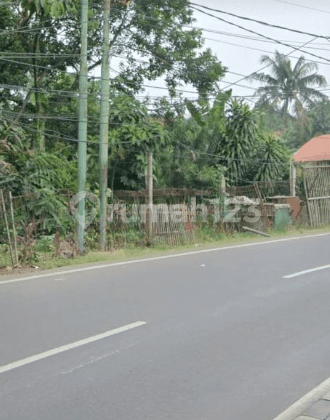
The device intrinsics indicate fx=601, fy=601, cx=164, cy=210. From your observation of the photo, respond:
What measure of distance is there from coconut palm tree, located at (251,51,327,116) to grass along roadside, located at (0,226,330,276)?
29902mm

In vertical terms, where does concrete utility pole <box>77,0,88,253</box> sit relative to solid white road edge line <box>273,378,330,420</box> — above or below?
above

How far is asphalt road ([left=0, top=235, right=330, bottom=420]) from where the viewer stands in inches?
189

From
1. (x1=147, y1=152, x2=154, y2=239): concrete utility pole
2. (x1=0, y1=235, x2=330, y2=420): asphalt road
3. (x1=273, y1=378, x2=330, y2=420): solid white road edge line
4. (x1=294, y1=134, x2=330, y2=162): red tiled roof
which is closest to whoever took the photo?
(x1=273, y1=378, x2=330, y2=420): solid white road edge line

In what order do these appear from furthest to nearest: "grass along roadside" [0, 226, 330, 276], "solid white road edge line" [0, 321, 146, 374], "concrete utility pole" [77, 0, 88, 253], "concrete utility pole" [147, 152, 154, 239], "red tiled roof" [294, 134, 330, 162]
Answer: "red tiled roof" [294, 134, 330, 162] → "concrete utility pole" [147, 152, 154, 239] → "concrete utility pole" [77, 0, 88, 253] → "grass along roadside" [0, 226, 330, 276] → "solid white road edge line" [0, 321, 146, 374]

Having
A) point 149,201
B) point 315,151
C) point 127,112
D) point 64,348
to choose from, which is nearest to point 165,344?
point 64,348

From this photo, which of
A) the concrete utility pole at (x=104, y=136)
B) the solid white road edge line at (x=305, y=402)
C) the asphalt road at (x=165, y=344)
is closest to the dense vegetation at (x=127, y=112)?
the concrete utility pole at (x=104, y=136)

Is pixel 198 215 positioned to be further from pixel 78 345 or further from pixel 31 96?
pixel 78 345

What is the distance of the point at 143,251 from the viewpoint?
14.8 m

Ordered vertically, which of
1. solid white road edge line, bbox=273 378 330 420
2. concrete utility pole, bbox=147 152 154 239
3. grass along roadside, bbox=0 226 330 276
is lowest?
solid white road edge line, bbox=273 378 330 420

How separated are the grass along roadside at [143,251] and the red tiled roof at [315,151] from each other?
18.1 metres

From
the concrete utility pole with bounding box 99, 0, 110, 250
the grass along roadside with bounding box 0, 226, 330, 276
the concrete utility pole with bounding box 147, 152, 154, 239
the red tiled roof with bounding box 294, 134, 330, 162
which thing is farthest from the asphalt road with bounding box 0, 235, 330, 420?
the red tiled roof with bounding box 294, 134, 330, 162

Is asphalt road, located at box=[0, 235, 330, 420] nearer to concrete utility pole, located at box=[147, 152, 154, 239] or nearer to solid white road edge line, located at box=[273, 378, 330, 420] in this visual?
solid white road edge line, located at box=[273, 378, 330, 420]

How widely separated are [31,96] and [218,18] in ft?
30.5

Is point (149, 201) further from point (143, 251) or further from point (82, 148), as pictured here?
point (82, 148)
